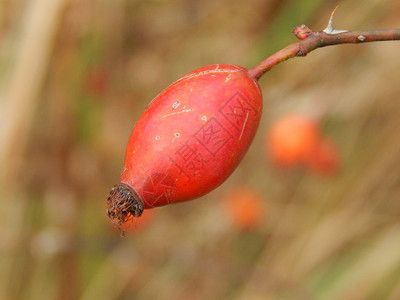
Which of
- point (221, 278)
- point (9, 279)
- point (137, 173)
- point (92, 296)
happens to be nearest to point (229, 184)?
point (221, 278)

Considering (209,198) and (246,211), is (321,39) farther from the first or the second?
(209,198)

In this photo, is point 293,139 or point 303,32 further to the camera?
point 293,139

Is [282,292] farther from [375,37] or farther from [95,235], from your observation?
[375,37]

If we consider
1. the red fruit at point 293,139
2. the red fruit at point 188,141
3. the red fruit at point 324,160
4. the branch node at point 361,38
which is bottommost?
the branch node at point 361,38

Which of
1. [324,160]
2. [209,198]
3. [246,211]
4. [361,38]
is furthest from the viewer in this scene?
[209,198]

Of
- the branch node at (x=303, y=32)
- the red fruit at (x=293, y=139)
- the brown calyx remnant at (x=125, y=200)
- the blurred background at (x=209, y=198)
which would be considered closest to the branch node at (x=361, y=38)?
the branch node at (x=303, y=32)

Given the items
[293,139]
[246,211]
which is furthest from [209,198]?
[293,139]

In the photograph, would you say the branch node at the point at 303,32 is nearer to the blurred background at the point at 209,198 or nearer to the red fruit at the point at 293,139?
the blurred background at the point at 209,198
